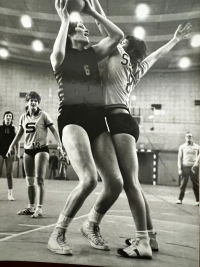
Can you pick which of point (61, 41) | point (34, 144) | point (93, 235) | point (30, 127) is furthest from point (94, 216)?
point (61, 41)

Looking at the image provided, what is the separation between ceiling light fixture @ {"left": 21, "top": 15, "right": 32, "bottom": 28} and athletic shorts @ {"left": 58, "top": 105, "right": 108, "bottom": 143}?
101 cm

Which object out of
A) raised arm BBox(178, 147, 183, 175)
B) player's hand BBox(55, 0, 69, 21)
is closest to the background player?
raised arm BBox(178, 147, 183, 175)

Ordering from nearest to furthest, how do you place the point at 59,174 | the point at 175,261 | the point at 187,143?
1. the point at 175,261
2. the point at 187,143
3. the point at 59,174

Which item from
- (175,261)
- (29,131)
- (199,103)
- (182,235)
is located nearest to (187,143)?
(199,103)

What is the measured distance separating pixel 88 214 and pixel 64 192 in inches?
11.2

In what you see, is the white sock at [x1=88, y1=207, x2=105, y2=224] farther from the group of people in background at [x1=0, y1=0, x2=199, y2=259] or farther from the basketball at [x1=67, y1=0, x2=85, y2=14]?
the basketball at [x1=67, y1=0, x2=85, y2=14]

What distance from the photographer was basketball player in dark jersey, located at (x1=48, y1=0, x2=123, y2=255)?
2096 mm

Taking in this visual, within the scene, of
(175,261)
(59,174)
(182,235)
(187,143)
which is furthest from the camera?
(59,174)

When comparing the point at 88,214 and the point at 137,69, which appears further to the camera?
the point at 137,69

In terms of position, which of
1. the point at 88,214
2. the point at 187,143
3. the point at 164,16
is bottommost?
the point at 88,214

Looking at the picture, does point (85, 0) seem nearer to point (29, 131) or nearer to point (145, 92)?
point (145, 92)

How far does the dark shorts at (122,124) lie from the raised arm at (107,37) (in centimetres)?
53

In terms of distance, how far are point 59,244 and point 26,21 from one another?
81.6 inches

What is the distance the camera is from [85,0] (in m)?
2.38
